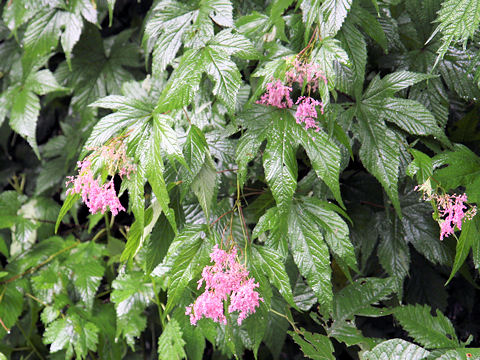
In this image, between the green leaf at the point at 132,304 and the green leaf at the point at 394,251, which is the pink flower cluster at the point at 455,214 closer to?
the green leaf at the point at 394,251

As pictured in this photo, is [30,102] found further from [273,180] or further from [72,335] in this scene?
[273,180]

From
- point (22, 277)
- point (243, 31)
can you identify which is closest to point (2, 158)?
point (22, 277)

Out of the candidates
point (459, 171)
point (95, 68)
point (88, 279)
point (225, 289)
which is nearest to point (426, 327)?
point (459, 171)

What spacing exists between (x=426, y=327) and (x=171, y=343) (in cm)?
54

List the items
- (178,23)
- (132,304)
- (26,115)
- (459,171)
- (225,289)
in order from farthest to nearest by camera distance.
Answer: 1. (26,115)
2. (132,304)
3. (178,23)
4. (459,171)
5. (225,289)

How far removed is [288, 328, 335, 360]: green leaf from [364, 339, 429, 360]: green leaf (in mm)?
75

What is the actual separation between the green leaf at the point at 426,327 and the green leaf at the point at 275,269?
25 cm

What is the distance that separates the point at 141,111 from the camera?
0.80m

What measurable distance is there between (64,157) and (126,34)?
1.55 ft

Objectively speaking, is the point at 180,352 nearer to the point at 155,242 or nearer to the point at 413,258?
the point at 155,242

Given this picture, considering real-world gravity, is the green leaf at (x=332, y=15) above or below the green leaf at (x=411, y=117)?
above

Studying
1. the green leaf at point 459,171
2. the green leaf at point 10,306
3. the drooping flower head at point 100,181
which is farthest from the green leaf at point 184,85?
the green leaf at point 10,306

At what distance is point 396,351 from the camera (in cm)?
81

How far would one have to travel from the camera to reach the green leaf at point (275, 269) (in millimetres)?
754
